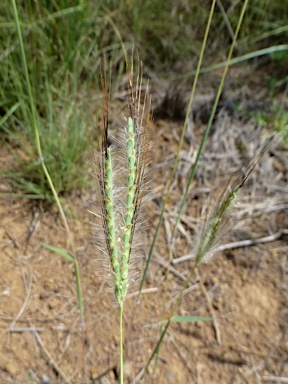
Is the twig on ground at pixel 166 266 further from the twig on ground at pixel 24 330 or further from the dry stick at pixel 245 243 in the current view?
the twig on ground at pixel 24 330

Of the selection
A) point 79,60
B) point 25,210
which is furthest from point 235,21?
point 25,210

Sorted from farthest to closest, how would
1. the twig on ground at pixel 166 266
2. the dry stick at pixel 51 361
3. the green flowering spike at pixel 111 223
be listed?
the twig on ground at pixel 166 266, the dry stick at pixel 51 361, the green flowering spike at pixel 111 223

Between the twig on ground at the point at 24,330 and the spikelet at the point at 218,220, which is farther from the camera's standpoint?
the twig on ground at the point at 24,330

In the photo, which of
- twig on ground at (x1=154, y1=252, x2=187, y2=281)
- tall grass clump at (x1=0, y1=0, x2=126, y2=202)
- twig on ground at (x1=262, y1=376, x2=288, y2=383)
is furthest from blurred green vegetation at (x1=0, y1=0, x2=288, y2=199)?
twig on ground at (x1=262, y1=376, x2=288, y2=383)

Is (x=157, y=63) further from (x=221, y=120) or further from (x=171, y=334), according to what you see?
(x=171, y=334)

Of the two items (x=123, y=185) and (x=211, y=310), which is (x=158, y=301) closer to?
(x=211, y=310)

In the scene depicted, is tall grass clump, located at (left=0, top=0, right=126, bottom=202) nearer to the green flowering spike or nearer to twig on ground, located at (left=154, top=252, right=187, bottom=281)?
twig on ground, located at (left=154, top=252, right=187, bottom=281)

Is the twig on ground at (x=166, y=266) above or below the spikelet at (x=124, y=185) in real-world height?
above

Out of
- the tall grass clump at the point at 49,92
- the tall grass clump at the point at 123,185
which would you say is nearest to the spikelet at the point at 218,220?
the tall grass clump at the point at 123,185
